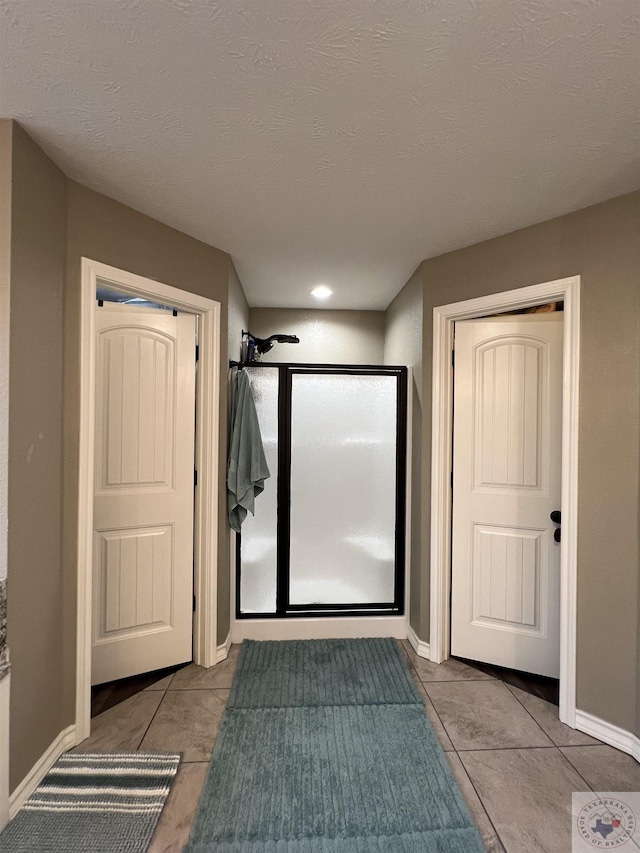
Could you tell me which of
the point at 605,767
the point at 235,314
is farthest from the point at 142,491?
the point at 605,767

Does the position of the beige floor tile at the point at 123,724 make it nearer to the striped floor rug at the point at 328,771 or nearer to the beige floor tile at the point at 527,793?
the striped floor rug at the point at 328,771

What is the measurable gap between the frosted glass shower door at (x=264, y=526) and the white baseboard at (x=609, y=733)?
71.2 inches

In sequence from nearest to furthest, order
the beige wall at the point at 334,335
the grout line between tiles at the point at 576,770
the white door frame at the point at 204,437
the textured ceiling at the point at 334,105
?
the textured ceiling at the point at 334,105, the grout line between tiles at the point at 576,770, the white door frame at the point at 204,437, the beige wall at the point at 334,335

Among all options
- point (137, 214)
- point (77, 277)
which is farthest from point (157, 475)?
point (137, 214)

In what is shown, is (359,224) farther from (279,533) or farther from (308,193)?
(279,533)

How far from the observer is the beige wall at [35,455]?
166cm

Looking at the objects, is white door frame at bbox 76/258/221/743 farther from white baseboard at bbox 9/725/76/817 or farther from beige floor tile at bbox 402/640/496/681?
beige floor tile at bbox 402/640/496/681

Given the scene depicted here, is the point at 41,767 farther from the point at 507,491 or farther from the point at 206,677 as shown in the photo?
the point at 507,491

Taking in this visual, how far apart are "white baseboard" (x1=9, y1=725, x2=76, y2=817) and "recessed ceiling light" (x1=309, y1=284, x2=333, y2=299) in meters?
3.00

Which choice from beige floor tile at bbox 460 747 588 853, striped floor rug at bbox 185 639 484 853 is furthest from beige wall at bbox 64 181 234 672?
beige floor tile at bbox 460 747 588 853

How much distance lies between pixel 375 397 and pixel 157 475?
150 centimetres

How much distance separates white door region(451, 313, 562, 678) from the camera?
2.60 meters

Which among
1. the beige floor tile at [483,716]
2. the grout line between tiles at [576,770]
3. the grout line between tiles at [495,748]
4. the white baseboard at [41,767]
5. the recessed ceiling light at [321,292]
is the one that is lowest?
the beige floor tile at [483,716]

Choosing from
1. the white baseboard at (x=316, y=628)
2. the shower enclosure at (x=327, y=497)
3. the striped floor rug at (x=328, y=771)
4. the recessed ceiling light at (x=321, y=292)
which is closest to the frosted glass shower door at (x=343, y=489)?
the shower enclosure at (x=327, y=497)
